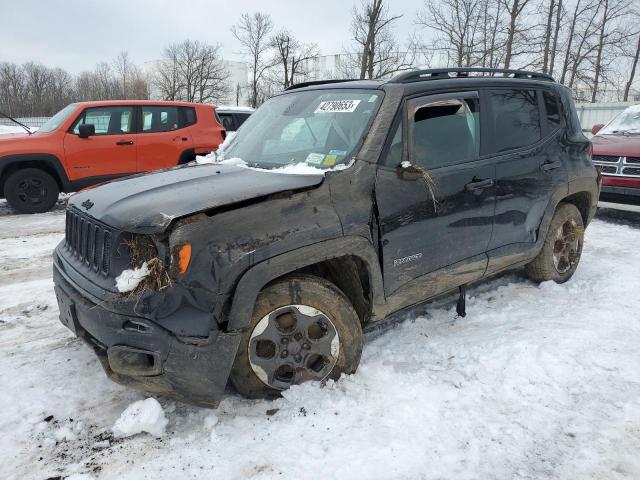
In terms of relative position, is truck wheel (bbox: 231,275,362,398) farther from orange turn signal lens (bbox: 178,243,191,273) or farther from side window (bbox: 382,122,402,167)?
side window (bbox: 382,122,402,167)

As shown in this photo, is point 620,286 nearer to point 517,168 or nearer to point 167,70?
point 517,168

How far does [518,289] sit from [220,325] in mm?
3246

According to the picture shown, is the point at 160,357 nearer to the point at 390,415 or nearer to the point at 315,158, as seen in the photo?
the point at 390,415

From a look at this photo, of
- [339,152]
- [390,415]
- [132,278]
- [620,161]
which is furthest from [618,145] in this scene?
[132,278]

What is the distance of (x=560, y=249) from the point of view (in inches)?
181

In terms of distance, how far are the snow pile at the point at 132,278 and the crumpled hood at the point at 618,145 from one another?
7206mm

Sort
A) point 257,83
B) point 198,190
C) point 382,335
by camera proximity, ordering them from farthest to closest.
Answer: point 257,83 → point 382,335 → point 198,190

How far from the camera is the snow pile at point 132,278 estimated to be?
2344 mm

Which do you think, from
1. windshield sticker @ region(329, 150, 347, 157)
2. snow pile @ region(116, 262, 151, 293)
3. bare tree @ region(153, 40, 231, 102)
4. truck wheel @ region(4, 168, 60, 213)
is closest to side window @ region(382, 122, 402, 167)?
windshield sticker @ region(329, 150, 347, 157)

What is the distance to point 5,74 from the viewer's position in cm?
6050

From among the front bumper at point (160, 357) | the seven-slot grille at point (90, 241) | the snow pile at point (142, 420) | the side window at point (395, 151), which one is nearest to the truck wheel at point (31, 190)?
the seven-slot grille at point (90, 241)

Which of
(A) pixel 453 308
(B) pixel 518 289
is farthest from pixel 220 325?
(B) pixel 518 289

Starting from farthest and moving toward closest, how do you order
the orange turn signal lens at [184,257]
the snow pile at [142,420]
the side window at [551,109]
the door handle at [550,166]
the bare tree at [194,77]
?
1. the bare tree at [194,77]
2. the side window at [551,109]
3. the door handle at [550,166]
4. the snow pile at [142,420]
5. the orange turn signal lens at [184,257]

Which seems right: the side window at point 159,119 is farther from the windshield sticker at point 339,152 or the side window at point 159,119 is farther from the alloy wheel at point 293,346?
the alloy wheel at point 293,346
